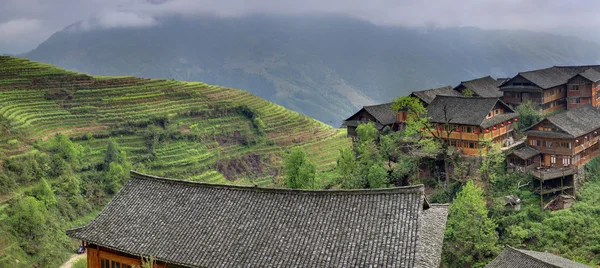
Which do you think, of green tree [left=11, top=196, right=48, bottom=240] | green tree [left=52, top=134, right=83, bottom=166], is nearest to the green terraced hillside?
green tree [left=52, top=134, right=83, bottom=166]

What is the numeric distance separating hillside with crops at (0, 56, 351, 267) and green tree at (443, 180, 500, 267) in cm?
2357

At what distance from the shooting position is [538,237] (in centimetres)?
3619

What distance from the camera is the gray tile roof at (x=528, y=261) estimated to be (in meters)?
28.2

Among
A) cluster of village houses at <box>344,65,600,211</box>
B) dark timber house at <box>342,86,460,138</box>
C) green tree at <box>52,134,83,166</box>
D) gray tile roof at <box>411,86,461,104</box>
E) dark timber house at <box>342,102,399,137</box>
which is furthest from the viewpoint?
green tree at <box>52,134,83,166</box>

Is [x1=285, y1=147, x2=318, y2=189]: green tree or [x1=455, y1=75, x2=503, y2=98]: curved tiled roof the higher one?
[x1=455, y1=75, x2=503, y2=98]: curved tiled roof

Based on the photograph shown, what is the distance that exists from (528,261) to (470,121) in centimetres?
1509

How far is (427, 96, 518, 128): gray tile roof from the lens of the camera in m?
42.0

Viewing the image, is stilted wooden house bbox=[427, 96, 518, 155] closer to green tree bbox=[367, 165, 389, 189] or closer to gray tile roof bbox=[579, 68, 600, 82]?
green tree bbox=[367, 165, 389, 189]

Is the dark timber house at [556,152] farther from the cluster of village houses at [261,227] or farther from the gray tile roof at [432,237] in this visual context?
the gray tile roof at [432,237]

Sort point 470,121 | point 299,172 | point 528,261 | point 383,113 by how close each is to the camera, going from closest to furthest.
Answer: point 528,261 → point 299,172 → point 470,121 → point 383,113

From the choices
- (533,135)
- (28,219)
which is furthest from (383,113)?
(28,219)

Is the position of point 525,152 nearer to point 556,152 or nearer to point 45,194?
point 556,152

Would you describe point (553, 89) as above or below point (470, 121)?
above

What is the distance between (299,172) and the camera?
41375 millimetres
